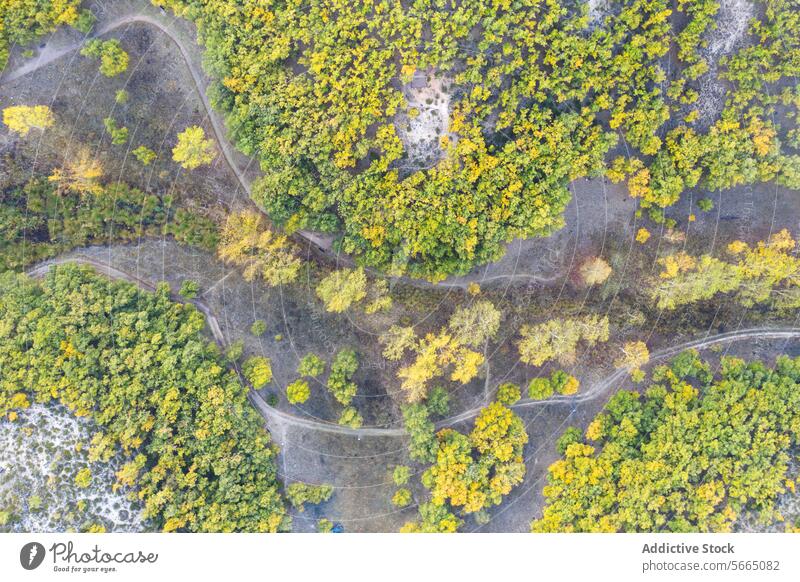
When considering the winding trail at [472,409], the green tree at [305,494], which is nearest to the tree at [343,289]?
the winding trail at [472,409]

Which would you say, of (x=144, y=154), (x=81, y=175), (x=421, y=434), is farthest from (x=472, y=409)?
(x=81, y=175)

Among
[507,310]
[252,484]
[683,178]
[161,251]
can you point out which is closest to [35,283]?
[161,251]

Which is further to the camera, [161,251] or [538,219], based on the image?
[161,251]

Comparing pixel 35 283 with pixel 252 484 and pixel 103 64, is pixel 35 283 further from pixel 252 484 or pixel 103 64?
pixel 252 484

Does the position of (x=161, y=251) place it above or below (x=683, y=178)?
below

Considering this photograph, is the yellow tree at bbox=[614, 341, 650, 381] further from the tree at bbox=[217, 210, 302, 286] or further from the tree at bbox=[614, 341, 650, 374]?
the tree at bbox=[217, 210, 302, 286]

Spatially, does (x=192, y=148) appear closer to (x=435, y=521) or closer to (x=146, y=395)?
(x=146, y=395)
